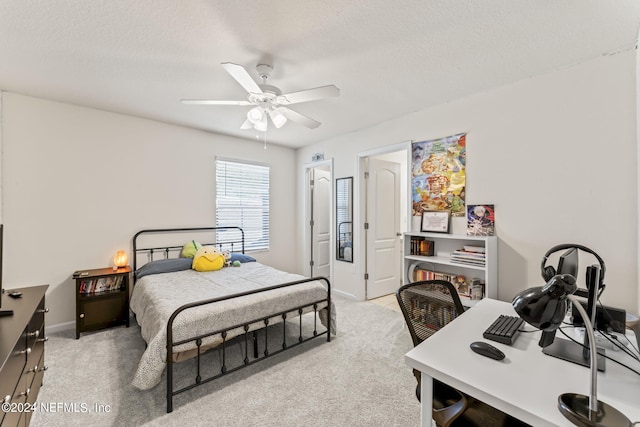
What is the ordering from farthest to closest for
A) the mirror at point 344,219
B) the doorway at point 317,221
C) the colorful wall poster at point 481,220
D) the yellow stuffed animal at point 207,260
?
the doorway at point 317,221 → the mirror at point 344,219 → the yellow stuffed animal at point 207,260 → the colorful wall poster at point 481,220

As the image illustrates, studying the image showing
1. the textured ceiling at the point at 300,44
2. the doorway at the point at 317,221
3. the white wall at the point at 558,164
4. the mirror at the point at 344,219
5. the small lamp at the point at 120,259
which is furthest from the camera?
the doorway at the point at 317,221

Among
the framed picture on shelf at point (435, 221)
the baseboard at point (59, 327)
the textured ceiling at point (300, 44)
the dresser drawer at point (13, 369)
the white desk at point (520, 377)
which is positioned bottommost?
the baseboard at point (59, 327)

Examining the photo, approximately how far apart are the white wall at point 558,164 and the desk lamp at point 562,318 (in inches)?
78.5

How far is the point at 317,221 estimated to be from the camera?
537 centimetres

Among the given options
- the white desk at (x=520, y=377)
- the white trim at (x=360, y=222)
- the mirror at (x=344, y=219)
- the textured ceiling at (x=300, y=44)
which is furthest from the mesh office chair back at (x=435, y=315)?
the mirror at (x=344, y=219)

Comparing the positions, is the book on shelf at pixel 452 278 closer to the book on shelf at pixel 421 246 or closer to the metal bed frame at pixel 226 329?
the book on shelf at pixel 421 246

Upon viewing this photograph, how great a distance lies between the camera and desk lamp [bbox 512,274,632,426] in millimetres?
802

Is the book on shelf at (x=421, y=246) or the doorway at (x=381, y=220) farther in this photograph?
the doorway at (x=381, y=220)

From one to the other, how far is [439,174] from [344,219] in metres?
1.75

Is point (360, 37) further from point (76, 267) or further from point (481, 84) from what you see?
point (76, 267)

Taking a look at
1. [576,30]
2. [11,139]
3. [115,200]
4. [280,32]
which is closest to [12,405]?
[280,32]

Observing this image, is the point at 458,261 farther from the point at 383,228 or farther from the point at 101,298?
the point at 101,298

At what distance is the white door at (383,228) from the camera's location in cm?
427

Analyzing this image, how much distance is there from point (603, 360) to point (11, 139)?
16.4 ft
